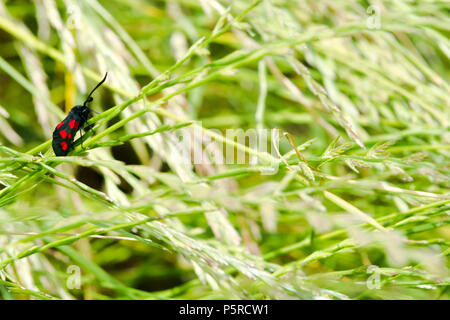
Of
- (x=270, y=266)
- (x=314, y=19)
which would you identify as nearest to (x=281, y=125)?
(x=314, y=19)

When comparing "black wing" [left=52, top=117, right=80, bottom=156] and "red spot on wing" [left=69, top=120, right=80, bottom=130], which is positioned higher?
"red spot on wing" [left=69, top=120, right=80, bottom=130]

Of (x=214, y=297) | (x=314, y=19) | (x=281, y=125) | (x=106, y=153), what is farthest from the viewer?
(x=281, y=125)

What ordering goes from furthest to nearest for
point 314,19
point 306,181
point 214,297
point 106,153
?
point 314,19 → point 106,153 → point 214,297 → point 306,181

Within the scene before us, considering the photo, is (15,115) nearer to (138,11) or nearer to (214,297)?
(138,11)

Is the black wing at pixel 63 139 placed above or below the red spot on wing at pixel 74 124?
below
